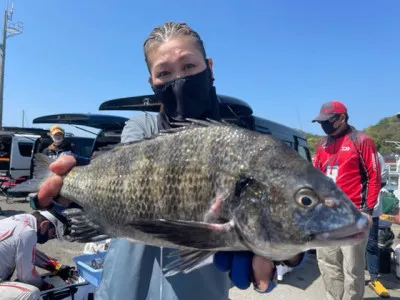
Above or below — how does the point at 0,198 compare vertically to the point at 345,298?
below

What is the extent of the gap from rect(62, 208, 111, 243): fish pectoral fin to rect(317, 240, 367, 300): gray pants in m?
3.50

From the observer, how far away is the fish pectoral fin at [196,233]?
125 centimetres

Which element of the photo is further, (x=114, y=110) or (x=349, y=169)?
(x=114, y=110)

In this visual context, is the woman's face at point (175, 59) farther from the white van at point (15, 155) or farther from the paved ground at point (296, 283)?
the white van at point (15, 155)

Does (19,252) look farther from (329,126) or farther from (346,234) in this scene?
(329,126)

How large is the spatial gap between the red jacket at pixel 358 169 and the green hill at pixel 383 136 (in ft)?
11.7

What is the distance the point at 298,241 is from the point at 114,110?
25.0 ft

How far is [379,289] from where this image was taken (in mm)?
Result: 4891

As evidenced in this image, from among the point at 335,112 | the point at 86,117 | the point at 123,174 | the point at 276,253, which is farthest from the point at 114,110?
the point at 276,253

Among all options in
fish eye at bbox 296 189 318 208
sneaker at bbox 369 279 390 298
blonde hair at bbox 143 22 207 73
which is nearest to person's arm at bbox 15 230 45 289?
blonde hair at bbox 143 22 207 73

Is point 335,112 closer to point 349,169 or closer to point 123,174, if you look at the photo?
point 349,169

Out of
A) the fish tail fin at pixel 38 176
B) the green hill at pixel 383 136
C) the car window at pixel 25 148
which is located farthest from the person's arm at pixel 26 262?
the car window at pixel 25 148

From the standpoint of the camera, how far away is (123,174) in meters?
1.61

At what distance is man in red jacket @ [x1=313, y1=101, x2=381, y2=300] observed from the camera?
4.31 meters
